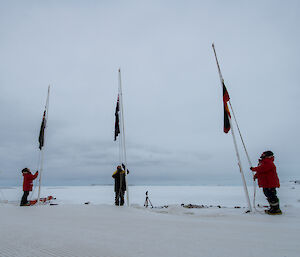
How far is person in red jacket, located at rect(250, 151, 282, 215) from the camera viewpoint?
683 centimetres

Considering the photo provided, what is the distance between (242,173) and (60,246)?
23.6 ft

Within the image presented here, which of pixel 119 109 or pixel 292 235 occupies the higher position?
pixel 119 109

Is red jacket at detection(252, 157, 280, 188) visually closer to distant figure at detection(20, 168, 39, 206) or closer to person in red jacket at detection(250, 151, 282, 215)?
person in red jacket at detection(250, 151, 282, 215)

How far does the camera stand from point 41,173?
12055 mm

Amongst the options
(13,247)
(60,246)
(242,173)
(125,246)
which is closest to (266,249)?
(125,246)

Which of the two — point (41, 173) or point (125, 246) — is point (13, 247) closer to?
point (125, 246)

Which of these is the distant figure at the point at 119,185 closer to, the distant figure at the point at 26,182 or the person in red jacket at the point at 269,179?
the distant figure at the point at 26,182

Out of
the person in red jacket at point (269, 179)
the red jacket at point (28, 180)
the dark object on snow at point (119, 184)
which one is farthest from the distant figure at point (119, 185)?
the person in red jacket at point (269, 179)

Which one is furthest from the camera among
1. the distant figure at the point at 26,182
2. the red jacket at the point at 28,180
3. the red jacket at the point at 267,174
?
the red jacket at the point at 28,180

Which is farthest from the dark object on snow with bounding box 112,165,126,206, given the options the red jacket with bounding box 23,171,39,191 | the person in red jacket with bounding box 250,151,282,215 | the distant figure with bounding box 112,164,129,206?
the person in red jacket with bounding box 250,151,282,215

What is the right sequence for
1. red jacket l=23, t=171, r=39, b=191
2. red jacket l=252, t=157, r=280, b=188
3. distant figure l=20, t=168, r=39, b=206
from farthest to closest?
red jacket l=23, t=171, r=39, b=191, distant figure l=20, t=168, r=39, b=206, red jacket l=252, t=157, r=280, b=188

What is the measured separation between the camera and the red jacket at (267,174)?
6.83 m

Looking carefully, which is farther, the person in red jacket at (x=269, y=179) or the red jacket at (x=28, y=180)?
the red jacket at (x=28, y=180)

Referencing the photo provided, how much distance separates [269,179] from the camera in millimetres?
6875
